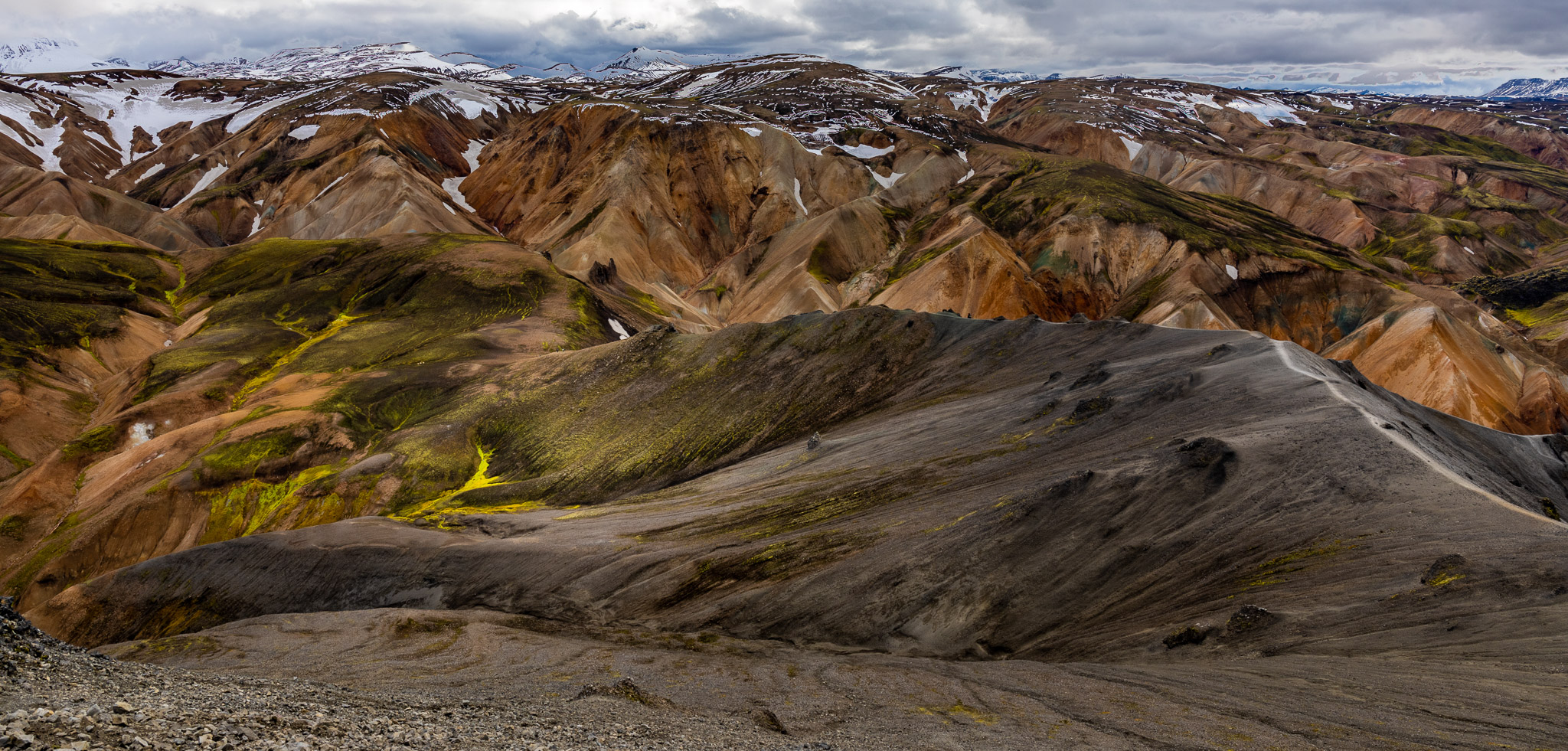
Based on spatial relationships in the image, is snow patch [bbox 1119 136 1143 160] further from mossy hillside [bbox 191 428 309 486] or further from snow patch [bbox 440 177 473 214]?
mossy hillside [bbox 191 428 309 486]

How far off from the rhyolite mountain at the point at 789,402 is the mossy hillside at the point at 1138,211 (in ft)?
3.16

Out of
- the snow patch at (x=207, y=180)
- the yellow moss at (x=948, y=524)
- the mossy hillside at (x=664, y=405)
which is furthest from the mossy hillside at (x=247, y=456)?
the snow patch at (x=207, y=180)

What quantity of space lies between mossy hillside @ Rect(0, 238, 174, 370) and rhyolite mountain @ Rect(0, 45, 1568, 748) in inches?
23.2

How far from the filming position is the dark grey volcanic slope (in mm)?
20906

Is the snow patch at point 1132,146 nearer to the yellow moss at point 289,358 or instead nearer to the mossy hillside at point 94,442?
the yellow moss at point 289,358

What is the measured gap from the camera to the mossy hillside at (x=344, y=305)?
247 feet

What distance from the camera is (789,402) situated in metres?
52.3

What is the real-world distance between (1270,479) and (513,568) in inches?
1227

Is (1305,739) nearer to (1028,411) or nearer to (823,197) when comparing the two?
(1028,411)

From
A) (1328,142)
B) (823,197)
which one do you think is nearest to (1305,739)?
(823,197)

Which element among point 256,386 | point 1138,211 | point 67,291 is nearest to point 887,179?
point 1138,211

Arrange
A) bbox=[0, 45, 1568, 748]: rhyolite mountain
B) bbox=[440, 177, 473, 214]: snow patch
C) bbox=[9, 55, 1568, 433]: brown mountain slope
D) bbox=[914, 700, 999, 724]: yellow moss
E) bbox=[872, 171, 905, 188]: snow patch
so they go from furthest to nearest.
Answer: bbox=[440, 177, 473, 214]: snow patch → bbox=[872, 171, 905, 188]: snow patch → bbox=[9, 55, 1568, 433]: brown mountain slope → bbox=[0, 45, 1568, 748]: rhyolite mountain → bbox=[914, 700, 999, 724]: yellow moss

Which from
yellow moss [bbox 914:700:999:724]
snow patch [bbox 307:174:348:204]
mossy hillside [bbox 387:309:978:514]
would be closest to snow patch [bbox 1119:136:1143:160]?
mossy hillside [bbox 387:309:978:514]

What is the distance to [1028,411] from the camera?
3800cm
